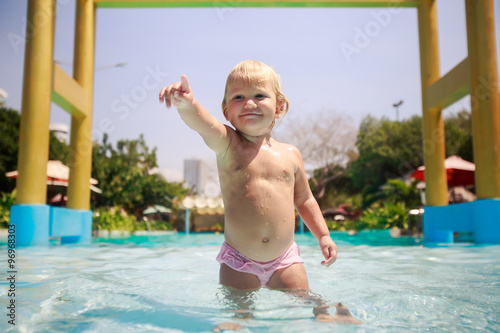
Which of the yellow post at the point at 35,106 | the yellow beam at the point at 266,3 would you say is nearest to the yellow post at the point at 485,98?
the yellow beam at the point at 266,3

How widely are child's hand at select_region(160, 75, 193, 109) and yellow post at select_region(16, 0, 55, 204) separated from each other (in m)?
5.17

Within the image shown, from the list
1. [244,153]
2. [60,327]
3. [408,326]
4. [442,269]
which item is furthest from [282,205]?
[442,269]

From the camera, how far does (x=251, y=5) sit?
27.3ft

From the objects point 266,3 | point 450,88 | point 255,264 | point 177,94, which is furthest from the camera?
point 266,3

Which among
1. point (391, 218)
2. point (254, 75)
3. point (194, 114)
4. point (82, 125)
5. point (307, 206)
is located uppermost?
point (82, 125)

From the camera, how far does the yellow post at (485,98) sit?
6117 millimetres

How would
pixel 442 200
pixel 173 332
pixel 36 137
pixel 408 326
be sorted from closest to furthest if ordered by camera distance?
pixel 173 332
pixel 408 326
pixel 36 137
pixel 442 200

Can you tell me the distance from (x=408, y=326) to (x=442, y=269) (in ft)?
7.49

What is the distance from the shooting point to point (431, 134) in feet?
27.6

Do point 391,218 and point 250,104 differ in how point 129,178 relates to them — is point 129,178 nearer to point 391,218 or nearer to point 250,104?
point 391,218

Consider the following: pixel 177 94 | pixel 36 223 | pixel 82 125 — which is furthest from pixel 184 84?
pixel 82 125

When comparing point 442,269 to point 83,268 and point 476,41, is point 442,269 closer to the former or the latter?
point 83,268

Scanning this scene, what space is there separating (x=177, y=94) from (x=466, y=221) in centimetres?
628

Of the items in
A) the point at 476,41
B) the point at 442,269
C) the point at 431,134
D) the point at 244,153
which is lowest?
the point at 442,269
